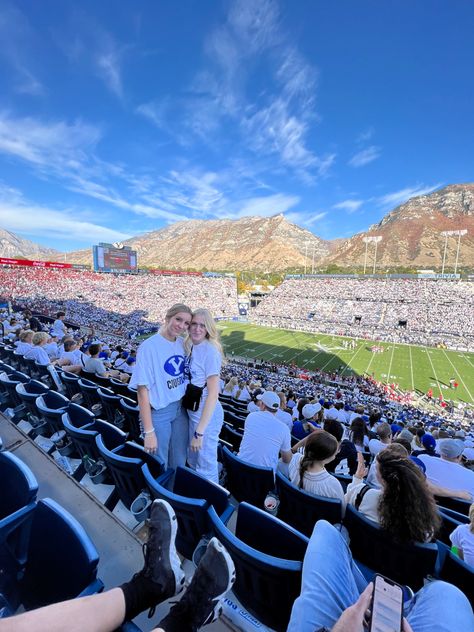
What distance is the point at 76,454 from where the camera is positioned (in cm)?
387

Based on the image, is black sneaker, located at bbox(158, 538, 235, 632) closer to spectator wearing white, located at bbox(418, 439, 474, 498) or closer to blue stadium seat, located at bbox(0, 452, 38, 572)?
blue stadium seat, located at bbox(0, 452, 38, 572)

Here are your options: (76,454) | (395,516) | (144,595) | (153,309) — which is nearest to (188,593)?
(144,595)

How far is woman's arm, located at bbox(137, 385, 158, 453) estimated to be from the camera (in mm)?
2873

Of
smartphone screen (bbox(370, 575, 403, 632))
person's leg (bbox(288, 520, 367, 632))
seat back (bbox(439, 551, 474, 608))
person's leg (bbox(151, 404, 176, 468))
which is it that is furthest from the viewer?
person's leg (bbox(151, 404, 176, 468))

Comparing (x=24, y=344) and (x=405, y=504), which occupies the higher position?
(x=405, y=504)

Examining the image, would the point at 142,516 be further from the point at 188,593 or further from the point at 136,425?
the point at 136,425

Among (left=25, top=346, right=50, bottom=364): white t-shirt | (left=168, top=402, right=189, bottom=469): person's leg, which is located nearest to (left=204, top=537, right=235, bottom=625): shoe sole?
(left=168, top=402, right=189, bottom=469): person's leg

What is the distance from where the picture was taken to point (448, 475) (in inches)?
154

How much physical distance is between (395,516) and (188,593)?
1.43 meters

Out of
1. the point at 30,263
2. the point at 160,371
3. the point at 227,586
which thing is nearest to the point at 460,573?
the point at 227,586

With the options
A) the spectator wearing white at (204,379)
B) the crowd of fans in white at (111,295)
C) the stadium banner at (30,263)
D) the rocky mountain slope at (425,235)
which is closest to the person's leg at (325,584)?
the spectator wearing white at (204,379)

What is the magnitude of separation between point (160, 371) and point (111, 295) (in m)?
57.0

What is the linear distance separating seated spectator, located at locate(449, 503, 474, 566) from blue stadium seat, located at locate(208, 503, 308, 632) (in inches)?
50.1

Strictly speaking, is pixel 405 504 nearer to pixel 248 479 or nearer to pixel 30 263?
pixel 248 479
